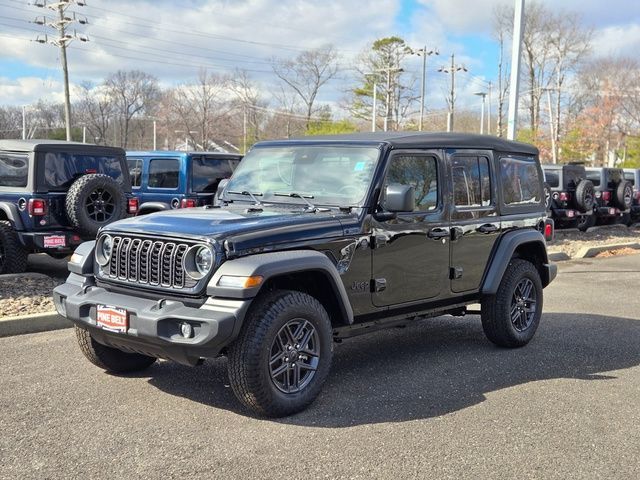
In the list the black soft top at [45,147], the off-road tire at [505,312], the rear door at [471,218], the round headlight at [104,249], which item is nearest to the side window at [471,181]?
the rear door at [471,218]

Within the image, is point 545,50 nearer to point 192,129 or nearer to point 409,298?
point 192,129

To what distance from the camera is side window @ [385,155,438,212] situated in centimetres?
538

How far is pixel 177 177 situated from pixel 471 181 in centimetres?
727

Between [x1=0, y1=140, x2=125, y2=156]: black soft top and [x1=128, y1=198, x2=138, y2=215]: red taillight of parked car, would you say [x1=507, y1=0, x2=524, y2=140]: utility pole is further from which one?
[x1=0, y1=140, x2=125, y2=156]: black soft top

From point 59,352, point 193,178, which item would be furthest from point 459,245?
point 193,178

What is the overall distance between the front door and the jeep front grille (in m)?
1.48

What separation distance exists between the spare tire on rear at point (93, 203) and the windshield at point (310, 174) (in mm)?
3853

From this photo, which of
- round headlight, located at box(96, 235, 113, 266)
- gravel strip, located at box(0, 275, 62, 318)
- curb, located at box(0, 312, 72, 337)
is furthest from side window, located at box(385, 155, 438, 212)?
gravel strip, located at box(0, 275, 62, 318)

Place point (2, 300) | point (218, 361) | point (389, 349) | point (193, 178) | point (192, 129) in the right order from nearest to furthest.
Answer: point (218, 361)
point (389, 349)
point (2, 300)
point (193, 178)
point (192, 129)

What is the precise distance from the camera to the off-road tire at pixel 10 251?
29.1 ft

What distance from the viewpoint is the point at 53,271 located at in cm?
1005

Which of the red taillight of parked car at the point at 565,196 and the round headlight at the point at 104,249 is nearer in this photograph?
the round headlight at the point at 104,249

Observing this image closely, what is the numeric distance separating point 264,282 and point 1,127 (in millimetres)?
69096

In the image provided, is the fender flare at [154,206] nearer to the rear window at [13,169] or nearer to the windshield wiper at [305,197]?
the rear window at [13,169]
